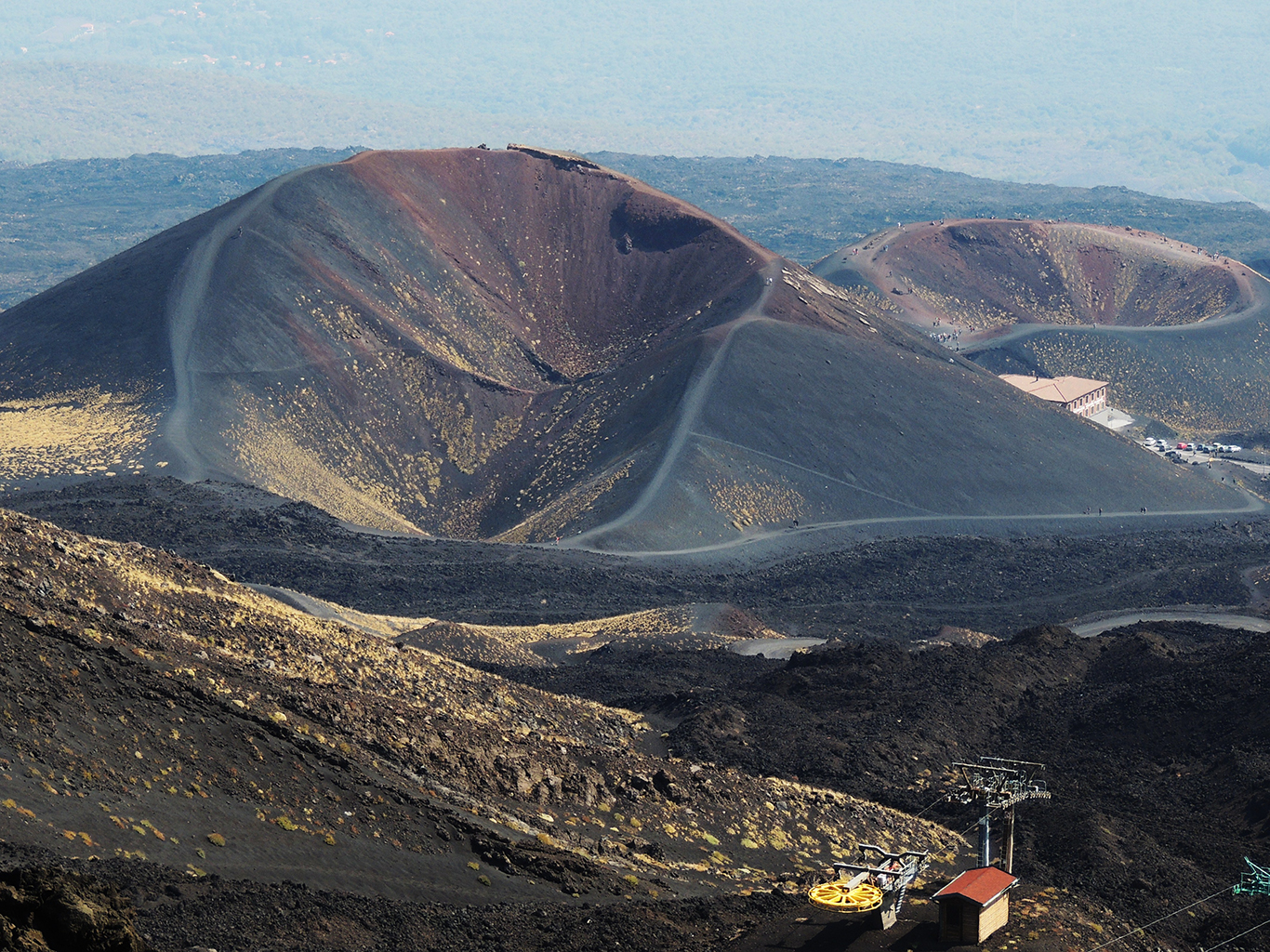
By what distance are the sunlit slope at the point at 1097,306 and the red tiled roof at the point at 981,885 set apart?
108 meters

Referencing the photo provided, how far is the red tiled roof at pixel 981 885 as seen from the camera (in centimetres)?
2591

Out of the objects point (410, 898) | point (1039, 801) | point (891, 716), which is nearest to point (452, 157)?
point (891, 716)

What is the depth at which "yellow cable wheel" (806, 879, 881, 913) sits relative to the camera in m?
25.9

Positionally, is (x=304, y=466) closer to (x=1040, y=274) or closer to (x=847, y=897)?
(x=847, y=897)

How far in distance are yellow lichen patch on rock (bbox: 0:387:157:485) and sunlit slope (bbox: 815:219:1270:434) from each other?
78176 millimetres

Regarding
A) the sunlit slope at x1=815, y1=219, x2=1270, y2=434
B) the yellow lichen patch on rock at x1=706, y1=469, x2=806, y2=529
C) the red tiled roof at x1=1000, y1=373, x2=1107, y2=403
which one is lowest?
the yellow lichen patch on rock at x1=706, y1=469, x2=806, y2=529

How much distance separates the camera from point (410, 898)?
2655 cm

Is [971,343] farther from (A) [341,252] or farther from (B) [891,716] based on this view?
(B) [891,716]

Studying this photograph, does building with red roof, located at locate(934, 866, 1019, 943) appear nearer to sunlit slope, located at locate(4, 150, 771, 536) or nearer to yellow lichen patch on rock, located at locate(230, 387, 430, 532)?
sunlit slope, located at locate(4, 150, 771, 536)

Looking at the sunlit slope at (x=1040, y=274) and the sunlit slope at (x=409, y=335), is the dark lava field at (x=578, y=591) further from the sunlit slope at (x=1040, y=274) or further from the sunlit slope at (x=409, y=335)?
the sunlit slope at (x=1040, y=274)

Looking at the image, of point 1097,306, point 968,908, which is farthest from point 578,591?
point 1097,306

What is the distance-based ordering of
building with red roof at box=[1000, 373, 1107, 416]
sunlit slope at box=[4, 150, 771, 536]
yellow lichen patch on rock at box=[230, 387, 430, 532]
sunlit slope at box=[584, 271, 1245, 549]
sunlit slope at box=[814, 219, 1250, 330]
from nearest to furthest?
yellow lichen patch on rock at box=[230, 387, 430, 532] < sunlit slope at box=[584, 271, 1245, 549] < sunlit slope at box=[4, 150, 771, 536] < building with red roof at box=[1000, 373, 1107, 416] < sunlit slope at box=[814, 219, 1250, 330]

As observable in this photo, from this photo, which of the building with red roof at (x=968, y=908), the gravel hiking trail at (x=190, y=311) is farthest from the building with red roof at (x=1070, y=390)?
the building with red roof at (x=968, y=908)

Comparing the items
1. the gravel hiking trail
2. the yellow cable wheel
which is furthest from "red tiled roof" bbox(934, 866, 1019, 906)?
the gravel hiking trail
